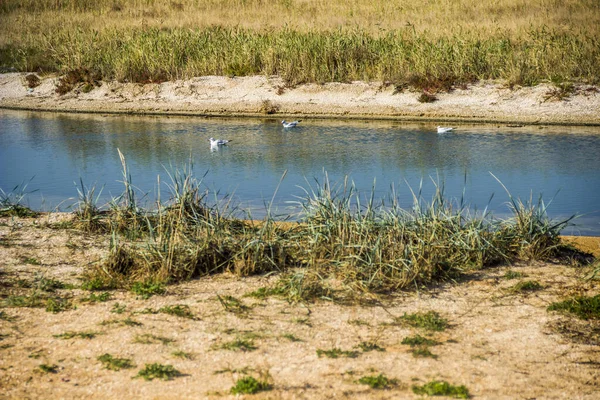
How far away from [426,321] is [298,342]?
1042 millimetres

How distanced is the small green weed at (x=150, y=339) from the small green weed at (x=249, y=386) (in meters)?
0.88

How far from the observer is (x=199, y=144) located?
14.5 meters

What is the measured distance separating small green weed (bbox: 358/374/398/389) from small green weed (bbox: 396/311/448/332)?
96cm

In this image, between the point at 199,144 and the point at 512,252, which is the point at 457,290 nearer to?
the point at 512,252

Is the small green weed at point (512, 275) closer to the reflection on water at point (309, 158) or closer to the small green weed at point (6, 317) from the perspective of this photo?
the reflection on water at point (309, 158)

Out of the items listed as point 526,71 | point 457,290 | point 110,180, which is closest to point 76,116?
point 110,180

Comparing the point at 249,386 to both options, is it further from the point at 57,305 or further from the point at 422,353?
the point at 57,305

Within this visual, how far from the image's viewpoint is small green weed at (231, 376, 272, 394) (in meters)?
4.91

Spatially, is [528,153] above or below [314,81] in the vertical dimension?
below

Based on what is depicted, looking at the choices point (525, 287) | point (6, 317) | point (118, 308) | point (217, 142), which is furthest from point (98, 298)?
point (217, 142)

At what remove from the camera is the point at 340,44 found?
1906cm

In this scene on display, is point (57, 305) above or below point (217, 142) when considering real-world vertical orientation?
below

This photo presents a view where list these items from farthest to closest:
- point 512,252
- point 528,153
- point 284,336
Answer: point 528,153 → point 512,252 → point 284,336

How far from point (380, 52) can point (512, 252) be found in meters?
11.7
